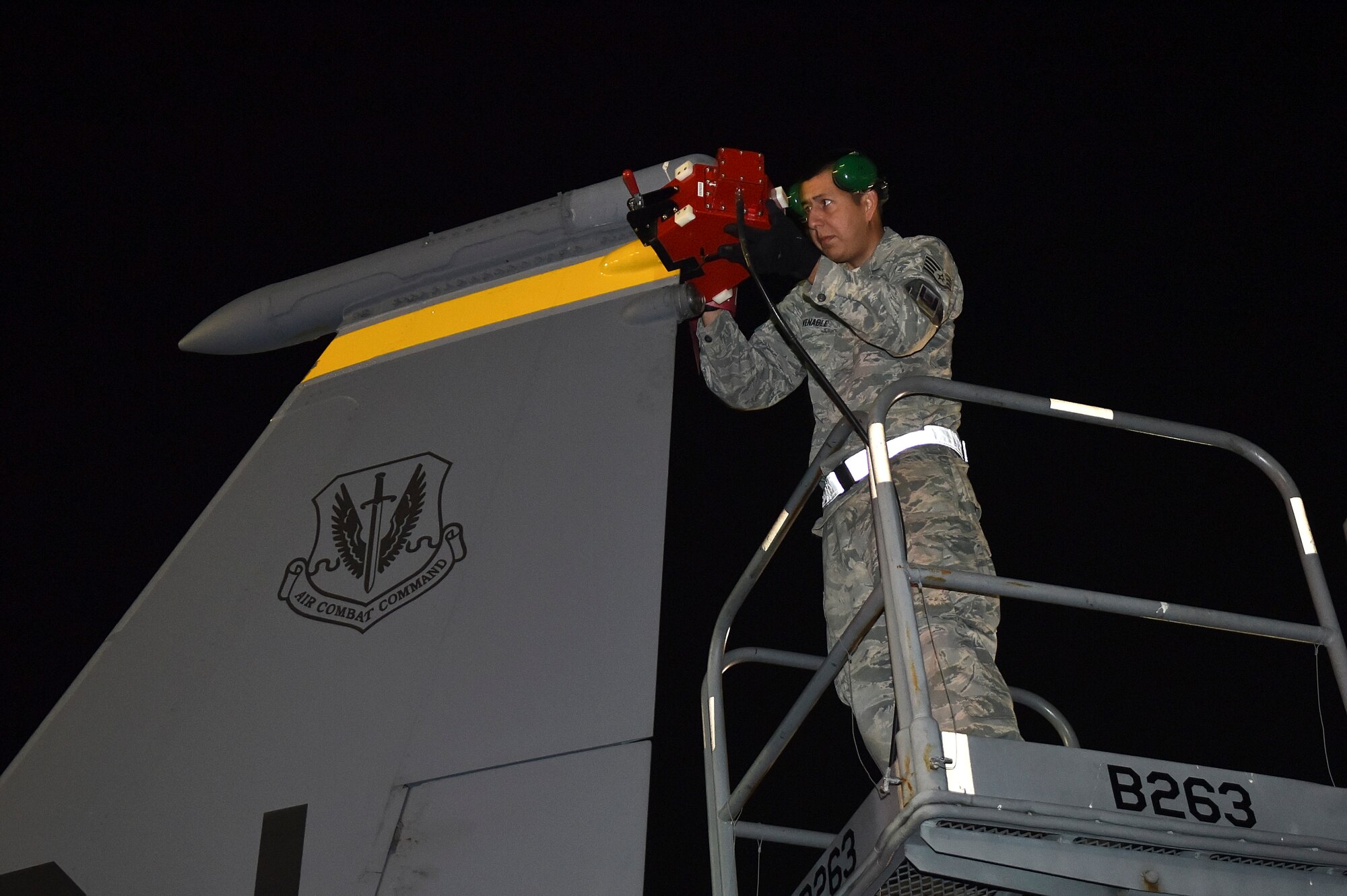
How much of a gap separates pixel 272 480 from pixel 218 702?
74 centimetres

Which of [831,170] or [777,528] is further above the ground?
[831,170]

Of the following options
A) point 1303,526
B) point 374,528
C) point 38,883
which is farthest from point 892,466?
point 38,883

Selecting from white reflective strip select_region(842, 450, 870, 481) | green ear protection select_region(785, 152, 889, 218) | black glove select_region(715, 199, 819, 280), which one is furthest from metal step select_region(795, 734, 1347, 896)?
green ear protection select_region(785, 152, 889, 218)

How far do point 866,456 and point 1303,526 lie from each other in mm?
1113

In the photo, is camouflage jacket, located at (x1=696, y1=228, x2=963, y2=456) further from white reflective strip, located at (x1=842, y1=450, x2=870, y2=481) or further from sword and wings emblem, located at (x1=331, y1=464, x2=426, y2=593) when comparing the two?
sword and wings emblem, located at (x1=331, y1=464, x2=426, y2=593)

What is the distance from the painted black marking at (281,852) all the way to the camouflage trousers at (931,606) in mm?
1365

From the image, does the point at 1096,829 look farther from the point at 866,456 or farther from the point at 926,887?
the point at 866,456

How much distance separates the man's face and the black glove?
0.34 meters

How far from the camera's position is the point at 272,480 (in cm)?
334

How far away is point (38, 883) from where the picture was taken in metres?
2.67

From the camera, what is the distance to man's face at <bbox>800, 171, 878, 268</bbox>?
369 cm

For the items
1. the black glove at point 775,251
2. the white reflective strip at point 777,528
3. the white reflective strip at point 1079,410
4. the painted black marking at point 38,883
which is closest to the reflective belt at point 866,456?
the white reflective strip at point 777,528

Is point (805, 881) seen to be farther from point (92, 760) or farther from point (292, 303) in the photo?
point (292, 303)

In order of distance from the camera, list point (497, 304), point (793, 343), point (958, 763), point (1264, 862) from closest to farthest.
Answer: point (958, 763)
point (1264, 862)
point (793, 343)
point (497, 304)
